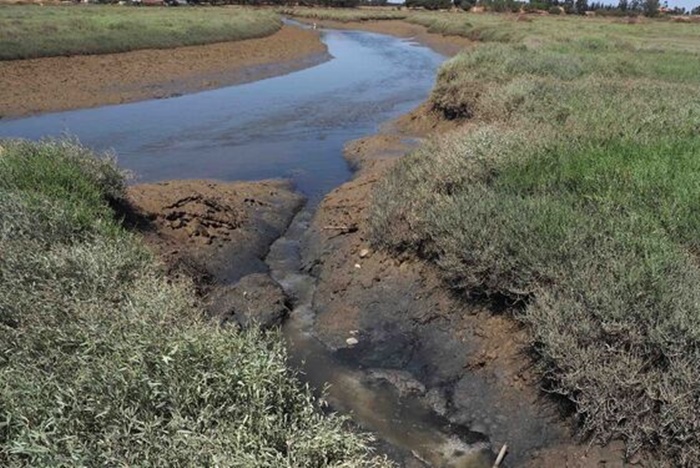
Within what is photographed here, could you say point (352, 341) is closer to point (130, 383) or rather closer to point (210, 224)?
point (130, 383)

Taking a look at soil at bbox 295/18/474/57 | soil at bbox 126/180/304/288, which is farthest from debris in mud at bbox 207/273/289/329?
soil at bbox 295/18/474/57

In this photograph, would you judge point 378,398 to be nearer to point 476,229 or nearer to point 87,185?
point 476,229

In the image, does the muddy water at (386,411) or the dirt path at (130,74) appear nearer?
the muddy water at (386,411)

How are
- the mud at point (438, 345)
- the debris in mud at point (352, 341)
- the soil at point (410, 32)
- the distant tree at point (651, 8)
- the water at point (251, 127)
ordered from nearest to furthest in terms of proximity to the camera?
the mud at point (438, 345) → the debris in mud at point (352, 341) → the water at point (251, 127) → the soil at point (410, 32) → the distant tree at point (651, 8)

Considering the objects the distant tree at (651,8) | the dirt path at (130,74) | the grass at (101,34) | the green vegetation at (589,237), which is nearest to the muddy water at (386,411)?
the green vegetation at (589,237)

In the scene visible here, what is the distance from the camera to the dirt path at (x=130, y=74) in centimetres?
2273

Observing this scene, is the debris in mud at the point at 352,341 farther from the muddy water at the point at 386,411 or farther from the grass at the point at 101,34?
the grass at the point at 101,34

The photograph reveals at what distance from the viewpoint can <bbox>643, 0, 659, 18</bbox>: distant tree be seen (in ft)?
319

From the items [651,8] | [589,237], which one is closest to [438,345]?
[589,237]

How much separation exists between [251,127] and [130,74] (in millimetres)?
10897

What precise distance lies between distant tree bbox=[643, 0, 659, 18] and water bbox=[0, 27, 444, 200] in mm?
83940

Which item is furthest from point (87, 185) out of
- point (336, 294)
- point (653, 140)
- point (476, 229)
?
point (653, 140)

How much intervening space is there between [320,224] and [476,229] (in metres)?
4.38

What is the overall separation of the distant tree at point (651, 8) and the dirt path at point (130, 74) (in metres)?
80.5
